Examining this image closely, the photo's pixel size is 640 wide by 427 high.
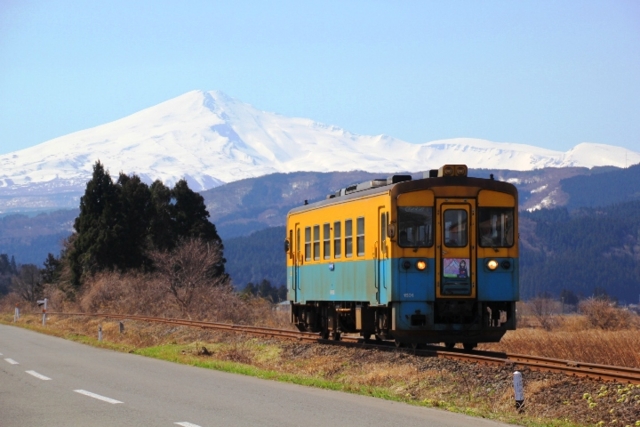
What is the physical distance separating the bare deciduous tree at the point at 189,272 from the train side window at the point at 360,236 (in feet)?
86.6

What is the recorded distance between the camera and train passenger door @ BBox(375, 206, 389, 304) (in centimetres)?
2117

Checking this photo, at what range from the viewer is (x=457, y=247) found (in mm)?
21172

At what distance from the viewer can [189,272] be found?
5569 centimetres

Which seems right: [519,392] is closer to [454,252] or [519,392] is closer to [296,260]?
[454,252]

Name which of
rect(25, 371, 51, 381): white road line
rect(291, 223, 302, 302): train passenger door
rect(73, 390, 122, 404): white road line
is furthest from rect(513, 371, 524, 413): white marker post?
rect(291, 223, 302, 302): train passenger door

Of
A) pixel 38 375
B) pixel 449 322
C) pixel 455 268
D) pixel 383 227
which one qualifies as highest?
pixel 383 227

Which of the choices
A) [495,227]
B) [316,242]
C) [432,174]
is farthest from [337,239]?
[495,227]

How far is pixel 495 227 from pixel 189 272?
3587cm

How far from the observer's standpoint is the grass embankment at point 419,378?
45.6ft

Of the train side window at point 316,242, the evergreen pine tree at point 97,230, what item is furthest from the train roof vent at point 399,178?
the evergreen pine tree at point 97,230

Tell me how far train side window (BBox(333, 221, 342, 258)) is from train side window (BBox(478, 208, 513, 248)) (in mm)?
3888

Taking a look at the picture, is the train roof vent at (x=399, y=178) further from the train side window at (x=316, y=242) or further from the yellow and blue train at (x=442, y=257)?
the train side window at (x=316, y=242)

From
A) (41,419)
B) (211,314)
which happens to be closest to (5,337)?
(211,314)

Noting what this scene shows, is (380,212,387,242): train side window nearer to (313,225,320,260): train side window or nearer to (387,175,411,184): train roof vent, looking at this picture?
(387,175,411,184): train roof vent
